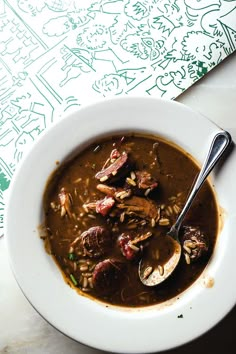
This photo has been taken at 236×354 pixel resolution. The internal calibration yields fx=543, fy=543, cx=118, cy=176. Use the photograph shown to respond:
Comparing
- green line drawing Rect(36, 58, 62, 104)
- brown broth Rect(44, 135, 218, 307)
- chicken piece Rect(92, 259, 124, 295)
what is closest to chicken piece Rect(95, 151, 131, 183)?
brown broth Rect(44, 135, 218, 307)

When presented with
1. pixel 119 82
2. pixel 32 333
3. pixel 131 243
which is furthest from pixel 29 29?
pixel 32 333

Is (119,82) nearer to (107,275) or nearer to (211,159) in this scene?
(211,159)

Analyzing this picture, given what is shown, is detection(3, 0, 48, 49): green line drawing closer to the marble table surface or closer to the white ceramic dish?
the white ceramic dish

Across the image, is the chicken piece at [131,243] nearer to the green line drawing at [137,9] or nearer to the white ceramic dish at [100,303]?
the white ceramic dish at [100,303]

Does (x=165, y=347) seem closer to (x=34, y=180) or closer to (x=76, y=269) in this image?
(x=76, y=269)

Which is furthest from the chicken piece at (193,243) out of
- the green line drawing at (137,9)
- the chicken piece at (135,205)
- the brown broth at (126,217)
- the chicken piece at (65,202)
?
the green line drawing at (137,9)

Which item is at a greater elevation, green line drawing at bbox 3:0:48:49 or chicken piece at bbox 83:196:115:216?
green line drawing at bbox 3:0:48:49
